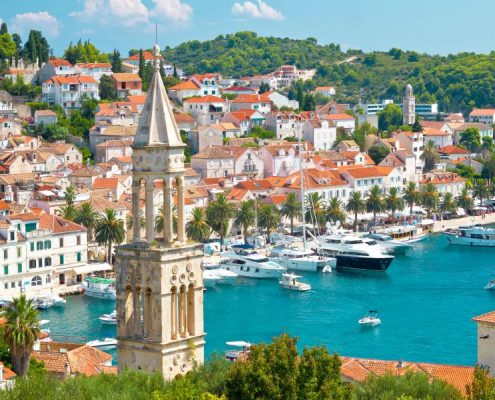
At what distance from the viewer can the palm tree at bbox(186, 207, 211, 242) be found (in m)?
69.7

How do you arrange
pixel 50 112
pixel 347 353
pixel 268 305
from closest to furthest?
pixel 347 353
pixel 268 305
pixel 50 112

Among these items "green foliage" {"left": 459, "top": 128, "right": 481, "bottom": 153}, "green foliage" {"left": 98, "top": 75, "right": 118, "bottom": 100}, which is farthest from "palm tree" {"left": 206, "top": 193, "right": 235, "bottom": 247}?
"green foliage" {"left": 459, "top": 128, "right": 481, "bottom": 153}

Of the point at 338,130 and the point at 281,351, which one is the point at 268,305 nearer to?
the point at 281,351

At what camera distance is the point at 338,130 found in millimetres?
110438

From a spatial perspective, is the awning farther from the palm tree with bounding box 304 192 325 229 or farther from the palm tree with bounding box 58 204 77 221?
the palm tree with bounding box 304 192 325 229

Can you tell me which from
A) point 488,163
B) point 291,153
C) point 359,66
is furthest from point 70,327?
point 359,66

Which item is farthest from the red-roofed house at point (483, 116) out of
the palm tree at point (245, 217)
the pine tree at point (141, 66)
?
the palm tree at point (245, 217)

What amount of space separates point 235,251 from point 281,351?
46.5 m

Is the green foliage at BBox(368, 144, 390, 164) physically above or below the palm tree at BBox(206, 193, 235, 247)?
above

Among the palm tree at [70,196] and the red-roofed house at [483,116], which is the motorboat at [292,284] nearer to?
the palm tree at [70,196]

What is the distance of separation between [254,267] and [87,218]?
337 inches

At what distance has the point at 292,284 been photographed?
63719mm

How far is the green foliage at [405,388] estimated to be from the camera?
2542 centimetres

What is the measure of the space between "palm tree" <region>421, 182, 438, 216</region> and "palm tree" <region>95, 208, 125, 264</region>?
29.1 meters
